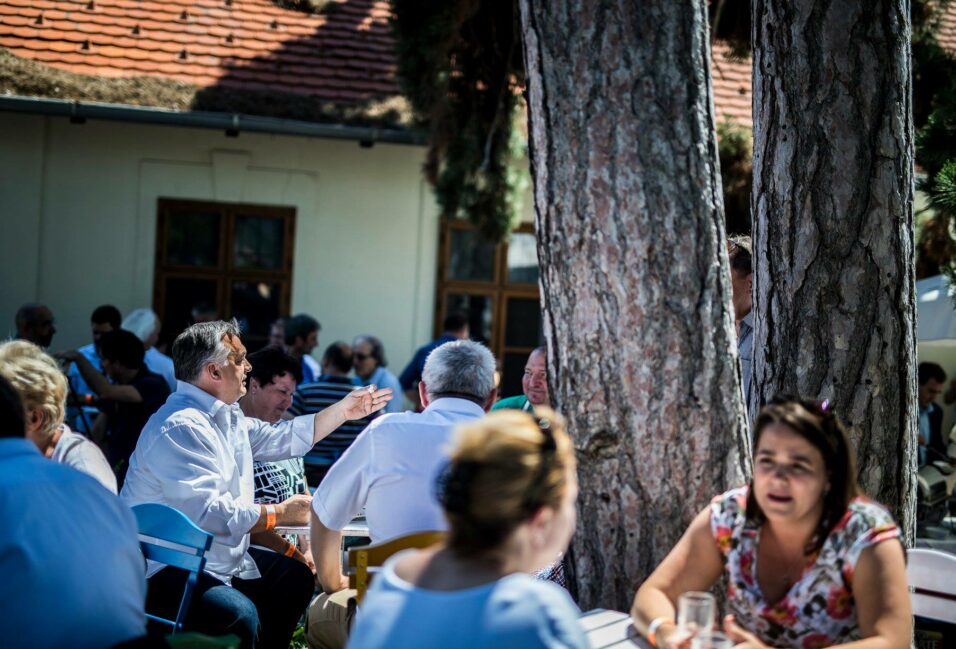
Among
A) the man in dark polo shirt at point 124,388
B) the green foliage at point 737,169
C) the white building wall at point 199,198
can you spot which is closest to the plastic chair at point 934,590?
the man in dark polo shirt at point 124,388

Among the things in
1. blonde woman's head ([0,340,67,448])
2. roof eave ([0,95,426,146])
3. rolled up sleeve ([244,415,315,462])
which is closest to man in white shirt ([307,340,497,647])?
blonde woman's head ([0,340,67,448])

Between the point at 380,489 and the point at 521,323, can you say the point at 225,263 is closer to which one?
the point at 521,323

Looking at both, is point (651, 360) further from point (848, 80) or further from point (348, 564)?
point (848, 80)

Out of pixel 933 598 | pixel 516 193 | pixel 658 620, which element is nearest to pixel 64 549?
pixel 658 620

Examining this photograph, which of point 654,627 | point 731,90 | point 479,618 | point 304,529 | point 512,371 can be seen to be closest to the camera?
point 479,618

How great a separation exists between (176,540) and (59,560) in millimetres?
1281

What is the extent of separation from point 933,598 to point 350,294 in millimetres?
8068

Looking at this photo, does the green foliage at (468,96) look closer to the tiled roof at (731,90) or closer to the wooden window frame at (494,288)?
the wooden window frame at (494,288)

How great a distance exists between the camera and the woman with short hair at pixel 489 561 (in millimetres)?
2066

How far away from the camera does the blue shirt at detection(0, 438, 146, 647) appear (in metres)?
2.62

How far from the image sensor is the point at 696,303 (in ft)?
10.9

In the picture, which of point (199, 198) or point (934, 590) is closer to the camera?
point (934, 590)

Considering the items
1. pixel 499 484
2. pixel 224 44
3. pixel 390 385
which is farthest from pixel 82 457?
pixel 224 44

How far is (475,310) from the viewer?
1170 cm
